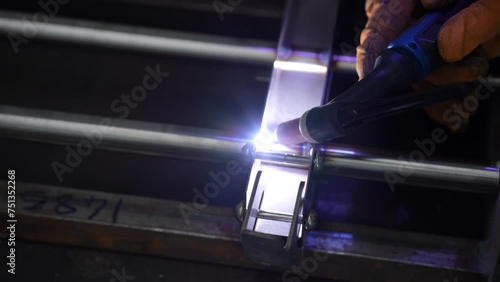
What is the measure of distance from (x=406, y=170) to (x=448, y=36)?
1.01 ft

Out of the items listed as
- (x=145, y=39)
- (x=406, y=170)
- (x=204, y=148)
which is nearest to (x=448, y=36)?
(x=406, y=170)

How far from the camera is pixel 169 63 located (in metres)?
1.39

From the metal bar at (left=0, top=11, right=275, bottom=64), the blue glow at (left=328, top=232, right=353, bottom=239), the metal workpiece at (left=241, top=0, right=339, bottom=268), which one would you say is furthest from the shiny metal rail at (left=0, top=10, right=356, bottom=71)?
the blue glow at (left=328, top=232, right=353, bottom=239)

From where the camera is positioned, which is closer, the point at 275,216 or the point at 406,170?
the point at 275,216

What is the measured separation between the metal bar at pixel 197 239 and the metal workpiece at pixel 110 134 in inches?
4.9

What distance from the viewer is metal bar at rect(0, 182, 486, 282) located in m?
1.08

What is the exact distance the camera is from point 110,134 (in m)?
1.23

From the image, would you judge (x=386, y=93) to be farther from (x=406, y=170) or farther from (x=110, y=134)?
(x=110, y=134)

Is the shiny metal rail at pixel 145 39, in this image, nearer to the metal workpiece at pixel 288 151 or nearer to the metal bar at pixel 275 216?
the metal workpiece at pixel 288 151

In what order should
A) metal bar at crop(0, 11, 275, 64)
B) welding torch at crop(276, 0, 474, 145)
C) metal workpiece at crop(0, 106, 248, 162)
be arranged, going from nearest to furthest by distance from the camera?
welding torch at crop(276, 0, 474, 145), metal workpiece at crop(0, 106, 248, 162), metal bar at crop(0, 11, 275, 64)

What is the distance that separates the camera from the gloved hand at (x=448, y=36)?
0.94 m

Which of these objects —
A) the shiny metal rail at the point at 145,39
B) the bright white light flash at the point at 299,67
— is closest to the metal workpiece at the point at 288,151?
the bright white light flash at the point at 299,67

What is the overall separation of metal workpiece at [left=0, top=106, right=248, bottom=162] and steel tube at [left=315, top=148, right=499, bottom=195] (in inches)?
10.6

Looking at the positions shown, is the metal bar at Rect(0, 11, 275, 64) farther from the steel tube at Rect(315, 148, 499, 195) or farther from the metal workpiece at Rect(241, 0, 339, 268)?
the steel tube at Rect(315, 148, 499, 195)
